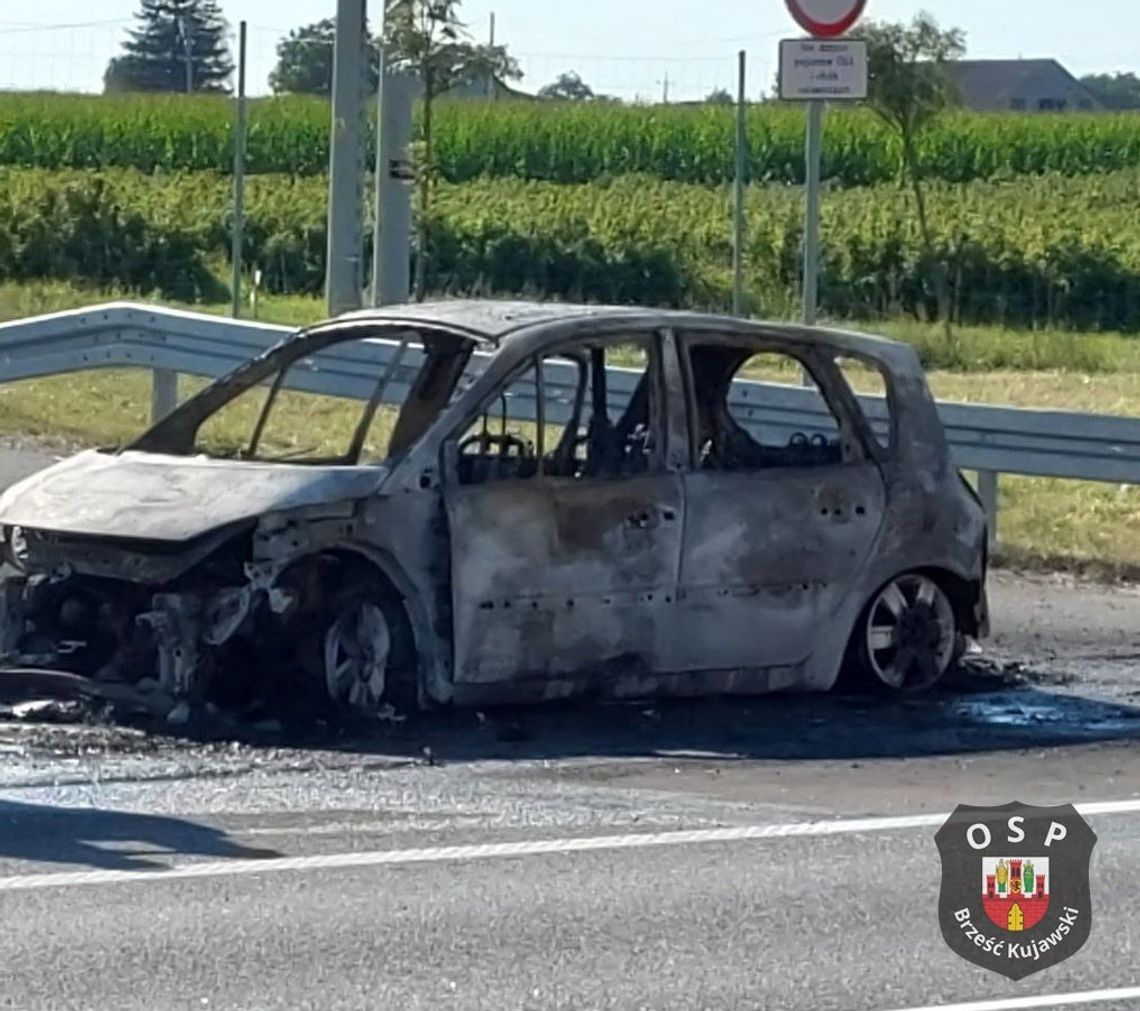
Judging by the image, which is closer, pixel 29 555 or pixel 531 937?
pixel 531 937

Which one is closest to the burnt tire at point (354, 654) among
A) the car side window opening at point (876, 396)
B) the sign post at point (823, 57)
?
the car side window opening at point (876, 396)

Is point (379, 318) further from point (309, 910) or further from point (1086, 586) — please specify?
point (1086, 586)

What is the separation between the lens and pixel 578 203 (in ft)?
132

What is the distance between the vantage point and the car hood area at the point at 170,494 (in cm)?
954

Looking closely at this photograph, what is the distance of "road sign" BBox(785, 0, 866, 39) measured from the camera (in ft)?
46.3

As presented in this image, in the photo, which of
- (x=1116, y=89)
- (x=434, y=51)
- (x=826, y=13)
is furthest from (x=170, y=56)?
(x=826, y=13)

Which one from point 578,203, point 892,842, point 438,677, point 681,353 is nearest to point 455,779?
point 438,677

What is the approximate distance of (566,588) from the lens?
1000cm

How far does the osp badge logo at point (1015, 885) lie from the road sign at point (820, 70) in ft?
19.7

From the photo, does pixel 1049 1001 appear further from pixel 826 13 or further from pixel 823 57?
pixel 826 13

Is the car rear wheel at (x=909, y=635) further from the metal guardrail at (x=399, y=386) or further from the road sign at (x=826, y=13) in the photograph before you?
the road sign at (x=826, y=13)

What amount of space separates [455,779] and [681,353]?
7.50 ft

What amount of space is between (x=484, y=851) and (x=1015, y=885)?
5.09 feet

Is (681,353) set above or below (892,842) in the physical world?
above
